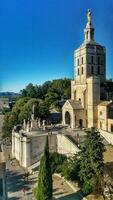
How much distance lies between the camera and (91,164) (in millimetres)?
29188

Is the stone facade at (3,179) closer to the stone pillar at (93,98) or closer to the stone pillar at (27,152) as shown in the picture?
the stone pillar at (27,152)

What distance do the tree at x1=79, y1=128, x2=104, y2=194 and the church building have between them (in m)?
14.5

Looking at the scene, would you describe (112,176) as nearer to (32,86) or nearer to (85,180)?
(85,180)

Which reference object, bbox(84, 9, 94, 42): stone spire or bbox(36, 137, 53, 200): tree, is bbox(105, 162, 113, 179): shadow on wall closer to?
bbox(36, 137, 53, 200): tree

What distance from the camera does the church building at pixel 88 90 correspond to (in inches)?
1844

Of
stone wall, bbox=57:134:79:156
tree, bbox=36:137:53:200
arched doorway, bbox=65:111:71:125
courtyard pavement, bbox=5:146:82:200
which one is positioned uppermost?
arched doorway, bbox=65:111:71:125

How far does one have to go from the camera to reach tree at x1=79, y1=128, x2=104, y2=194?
28516 mm

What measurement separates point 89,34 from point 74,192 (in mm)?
28929

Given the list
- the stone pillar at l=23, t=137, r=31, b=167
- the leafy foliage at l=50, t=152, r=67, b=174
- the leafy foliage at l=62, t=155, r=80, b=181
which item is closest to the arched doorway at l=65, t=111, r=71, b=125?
the stone pillar at l=23, t=137, r=31, b=167

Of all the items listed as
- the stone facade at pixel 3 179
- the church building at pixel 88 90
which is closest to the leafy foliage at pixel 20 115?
the church building at pixel 88 90

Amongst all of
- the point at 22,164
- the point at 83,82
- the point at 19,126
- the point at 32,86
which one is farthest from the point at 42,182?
the point at 32,86

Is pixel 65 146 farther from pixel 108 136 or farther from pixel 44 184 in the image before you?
pixel 44 184

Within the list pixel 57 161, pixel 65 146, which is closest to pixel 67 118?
pixel 65 146

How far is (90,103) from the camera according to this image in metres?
47.6
